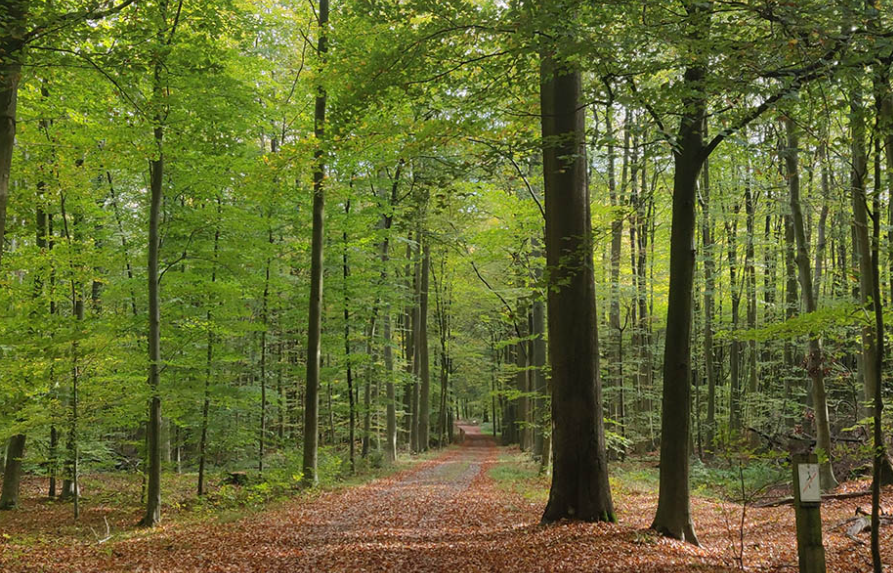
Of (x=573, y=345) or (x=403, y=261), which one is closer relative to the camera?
(x=573, y=345)

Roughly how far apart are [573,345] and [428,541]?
10.9 feet

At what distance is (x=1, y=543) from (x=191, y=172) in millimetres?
7699

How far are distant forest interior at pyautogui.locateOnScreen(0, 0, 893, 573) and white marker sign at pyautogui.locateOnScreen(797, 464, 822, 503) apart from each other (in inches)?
0.7

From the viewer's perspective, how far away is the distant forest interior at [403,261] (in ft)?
16.8

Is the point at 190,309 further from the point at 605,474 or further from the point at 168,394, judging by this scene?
the point at 605,474

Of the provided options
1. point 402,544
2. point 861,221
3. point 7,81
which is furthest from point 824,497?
point 7,81

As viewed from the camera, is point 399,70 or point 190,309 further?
point 190,309

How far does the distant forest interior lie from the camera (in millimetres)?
5105

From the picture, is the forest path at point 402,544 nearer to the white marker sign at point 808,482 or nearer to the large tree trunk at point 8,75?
the white marker sign at point 808,482

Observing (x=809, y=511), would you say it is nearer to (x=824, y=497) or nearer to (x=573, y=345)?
(x=573, y=345)

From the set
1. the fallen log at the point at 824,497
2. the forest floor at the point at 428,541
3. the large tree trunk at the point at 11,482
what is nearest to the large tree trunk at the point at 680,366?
the forest floor at the point at 428,541

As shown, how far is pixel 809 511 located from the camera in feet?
15.1

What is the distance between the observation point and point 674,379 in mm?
6988

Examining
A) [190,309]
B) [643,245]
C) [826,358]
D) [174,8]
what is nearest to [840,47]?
[826,358]
